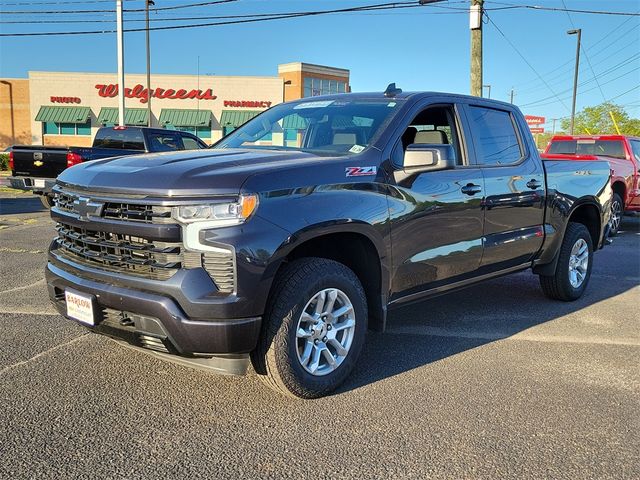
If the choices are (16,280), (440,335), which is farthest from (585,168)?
(16,280)

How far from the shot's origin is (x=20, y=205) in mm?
13617

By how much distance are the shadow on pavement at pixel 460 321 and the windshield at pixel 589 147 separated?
5162 millimetres

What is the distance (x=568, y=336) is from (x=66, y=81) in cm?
4726

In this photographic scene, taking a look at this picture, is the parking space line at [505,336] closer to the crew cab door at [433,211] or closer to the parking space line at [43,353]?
the crew cab door at [433,211]

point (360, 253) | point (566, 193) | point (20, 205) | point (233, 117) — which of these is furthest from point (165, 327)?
point (233, 117)

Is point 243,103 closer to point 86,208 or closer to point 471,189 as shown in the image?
point 471,189

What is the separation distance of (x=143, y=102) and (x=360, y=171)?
4428 centimetres

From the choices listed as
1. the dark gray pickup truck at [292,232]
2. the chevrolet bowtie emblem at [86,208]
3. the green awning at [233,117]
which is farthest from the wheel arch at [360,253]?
the green awning at [233,117]

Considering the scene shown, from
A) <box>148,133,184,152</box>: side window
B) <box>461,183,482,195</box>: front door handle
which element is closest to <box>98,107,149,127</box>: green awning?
<box>148,133,184,152</box>: side window

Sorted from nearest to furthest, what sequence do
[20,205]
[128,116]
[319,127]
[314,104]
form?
[319,127], [314,104], [20,205], [128,116]

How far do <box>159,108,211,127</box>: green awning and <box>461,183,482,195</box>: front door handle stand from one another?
41745 millimetres

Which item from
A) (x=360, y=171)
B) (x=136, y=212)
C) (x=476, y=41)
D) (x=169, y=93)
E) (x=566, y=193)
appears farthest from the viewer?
(x=169, y=93)

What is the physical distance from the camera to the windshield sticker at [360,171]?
3.63m

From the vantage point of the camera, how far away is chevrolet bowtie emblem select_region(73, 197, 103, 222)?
3.33m
